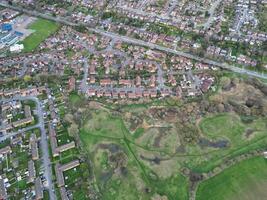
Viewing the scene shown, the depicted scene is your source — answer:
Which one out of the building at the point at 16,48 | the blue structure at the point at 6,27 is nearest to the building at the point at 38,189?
the building at the point at 16,48

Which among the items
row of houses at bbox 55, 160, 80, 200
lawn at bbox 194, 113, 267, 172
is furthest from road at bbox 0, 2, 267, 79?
row of houses at bbox 55, 160, 80, 200

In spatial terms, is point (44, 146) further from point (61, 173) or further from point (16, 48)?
point (16, 48)

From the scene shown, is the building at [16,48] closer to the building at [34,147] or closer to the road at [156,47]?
the road at [156,47]

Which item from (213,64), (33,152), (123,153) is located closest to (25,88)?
(33,152)

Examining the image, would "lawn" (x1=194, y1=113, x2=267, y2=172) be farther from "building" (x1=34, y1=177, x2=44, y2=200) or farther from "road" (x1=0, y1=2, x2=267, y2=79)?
"building" (x1=34, y1=177, x2=44, y2=200)

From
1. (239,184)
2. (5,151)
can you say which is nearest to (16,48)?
(5,151)

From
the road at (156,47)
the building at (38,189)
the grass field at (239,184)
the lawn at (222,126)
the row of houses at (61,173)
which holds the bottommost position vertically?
the building at (38,189)

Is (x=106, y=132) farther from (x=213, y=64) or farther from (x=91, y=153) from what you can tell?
(x=213, y=64)
